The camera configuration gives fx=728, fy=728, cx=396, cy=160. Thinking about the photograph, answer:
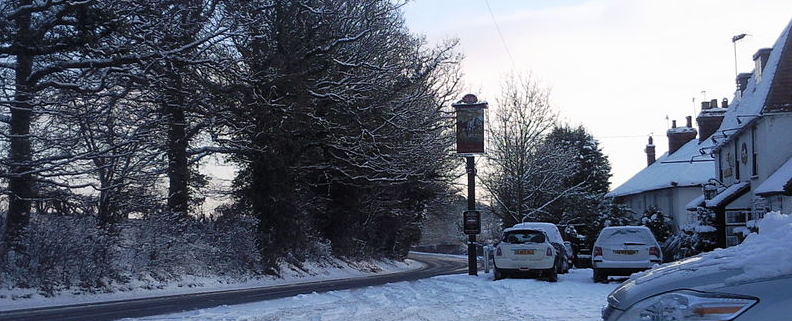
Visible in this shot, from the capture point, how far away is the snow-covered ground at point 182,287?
15438 millimetres

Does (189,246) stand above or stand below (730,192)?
below

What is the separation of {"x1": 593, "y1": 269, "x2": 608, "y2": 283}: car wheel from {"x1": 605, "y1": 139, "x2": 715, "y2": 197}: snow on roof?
2241 cm

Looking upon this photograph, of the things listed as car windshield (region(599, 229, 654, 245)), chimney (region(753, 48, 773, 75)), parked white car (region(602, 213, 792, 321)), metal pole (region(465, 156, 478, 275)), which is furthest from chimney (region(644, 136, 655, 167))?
parked white car (region(602, 213, 792, 321))

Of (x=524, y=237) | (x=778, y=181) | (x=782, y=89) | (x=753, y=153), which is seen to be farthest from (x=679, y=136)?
(x=524, y=237)

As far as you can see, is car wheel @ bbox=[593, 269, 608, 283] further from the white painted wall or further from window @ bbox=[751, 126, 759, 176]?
the white painted wall

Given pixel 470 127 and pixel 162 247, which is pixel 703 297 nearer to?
pixel 162 247

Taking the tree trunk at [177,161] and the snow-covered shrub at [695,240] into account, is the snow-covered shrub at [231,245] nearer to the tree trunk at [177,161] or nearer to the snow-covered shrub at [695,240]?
the tree trunk at [177,161]

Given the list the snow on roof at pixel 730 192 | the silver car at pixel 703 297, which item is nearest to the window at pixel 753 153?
the snow on roof at pixel 730 192

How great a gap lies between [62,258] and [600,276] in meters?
13.5

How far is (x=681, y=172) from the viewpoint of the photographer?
4431 centimetres

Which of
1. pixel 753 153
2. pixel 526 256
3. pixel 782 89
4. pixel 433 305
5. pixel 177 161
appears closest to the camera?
pixel 433 305

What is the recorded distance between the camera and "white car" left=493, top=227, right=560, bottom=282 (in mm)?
19219

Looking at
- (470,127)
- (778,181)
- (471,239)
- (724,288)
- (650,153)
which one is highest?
(650,153)

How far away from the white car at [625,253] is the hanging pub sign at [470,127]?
5.18 m
